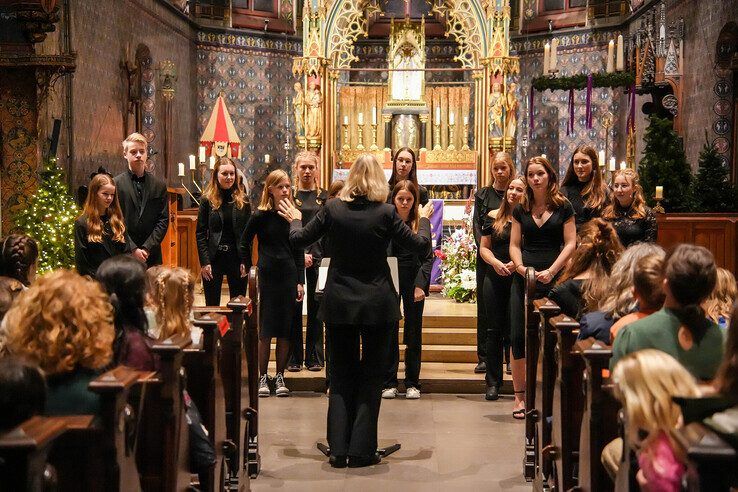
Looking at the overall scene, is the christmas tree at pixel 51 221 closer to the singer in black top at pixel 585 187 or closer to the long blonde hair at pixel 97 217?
the long blonde hair at pixel 97 217

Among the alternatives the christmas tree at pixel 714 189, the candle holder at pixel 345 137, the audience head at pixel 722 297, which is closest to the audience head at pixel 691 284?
the audience head at pixel 722 297

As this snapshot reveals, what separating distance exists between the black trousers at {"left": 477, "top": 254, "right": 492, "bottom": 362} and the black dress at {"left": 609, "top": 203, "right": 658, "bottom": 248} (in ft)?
3.06

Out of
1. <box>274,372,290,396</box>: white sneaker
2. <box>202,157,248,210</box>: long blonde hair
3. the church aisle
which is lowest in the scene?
the church aisle

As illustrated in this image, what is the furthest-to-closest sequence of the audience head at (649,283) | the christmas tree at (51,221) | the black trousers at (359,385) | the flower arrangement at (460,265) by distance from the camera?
the flower arrangement at (460,265), the christmas tree at (51,221), the black trousers at (359,385), the audience head at (649,283)

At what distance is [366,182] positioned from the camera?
4.64 metres

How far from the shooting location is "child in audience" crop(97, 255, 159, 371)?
311 centimetres

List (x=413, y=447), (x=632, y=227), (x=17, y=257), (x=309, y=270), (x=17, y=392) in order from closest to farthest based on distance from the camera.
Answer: (x=17, y=392)
(x=17, y=257)
(x=413, y=447)
(x=632, y=227)
(x=309, y=270)

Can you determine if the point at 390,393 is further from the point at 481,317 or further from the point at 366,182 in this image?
the point at 366,182

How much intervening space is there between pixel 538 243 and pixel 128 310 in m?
3.06

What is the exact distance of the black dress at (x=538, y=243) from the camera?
18.0ft

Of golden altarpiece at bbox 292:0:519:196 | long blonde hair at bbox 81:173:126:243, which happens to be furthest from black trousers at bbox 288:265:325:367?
golden altarpiece at bbox 292:0:519:196

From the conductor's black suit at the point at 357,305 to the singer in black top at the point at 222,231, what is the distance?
1.63 metres

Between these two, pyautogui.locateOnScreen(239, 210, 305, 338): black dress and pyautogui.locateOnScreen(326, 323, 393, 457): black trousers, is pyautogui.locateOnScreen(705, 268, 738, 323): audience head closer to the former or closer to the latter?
pyautogui.locateOnScreen(326, 323, 393, 457): black trousers

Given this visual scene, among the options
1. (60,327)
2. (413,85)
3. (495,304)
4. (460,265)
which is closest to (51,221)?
(460,265)
